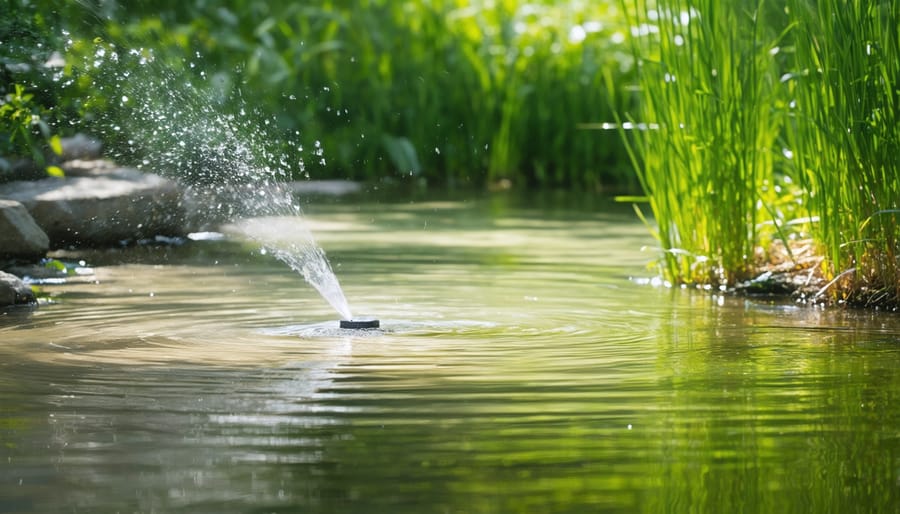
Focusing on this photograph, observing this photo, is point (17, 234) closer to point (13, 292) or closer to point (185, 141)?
point (13, 292)

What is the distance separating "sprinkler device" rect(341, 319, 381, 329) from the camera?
210 inches

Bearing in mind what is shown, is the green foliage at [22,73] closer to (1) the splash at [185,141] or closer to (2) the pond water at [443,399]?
(2) the pond water at [443,399]

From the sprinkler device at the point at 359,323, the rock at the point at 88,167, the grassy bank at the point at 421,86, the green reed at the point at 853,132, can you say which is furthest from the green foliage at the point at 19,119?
the grassy bank at the point at 421,86

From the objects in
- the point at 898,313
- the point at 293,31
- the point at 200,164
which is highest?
the point at 293,31

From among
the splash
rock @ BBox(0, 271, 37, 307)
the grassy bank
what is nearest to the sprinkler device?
rock @ BBox(0, 271, 37, 307)

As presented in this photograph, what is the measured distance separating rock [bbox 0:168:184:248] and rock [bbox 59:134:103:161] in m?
1.17

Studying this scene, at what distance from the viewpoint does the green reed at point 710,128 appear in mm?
6324

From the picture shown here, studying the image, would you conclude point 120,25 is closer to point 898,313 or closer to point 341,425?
point 898,313

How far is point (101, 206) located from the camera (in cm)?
867

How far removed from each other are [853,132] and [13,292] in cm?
326

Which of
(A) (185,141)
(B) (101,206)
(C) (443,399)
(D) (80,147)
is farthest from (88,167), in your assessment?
(C) (443,399)

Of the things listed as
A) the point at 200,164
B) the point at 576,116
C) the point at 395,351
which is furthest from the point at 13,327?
the point at 576,116

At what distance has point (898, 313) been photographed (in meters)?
5.81

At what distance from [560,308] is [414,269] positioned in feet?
4.98
